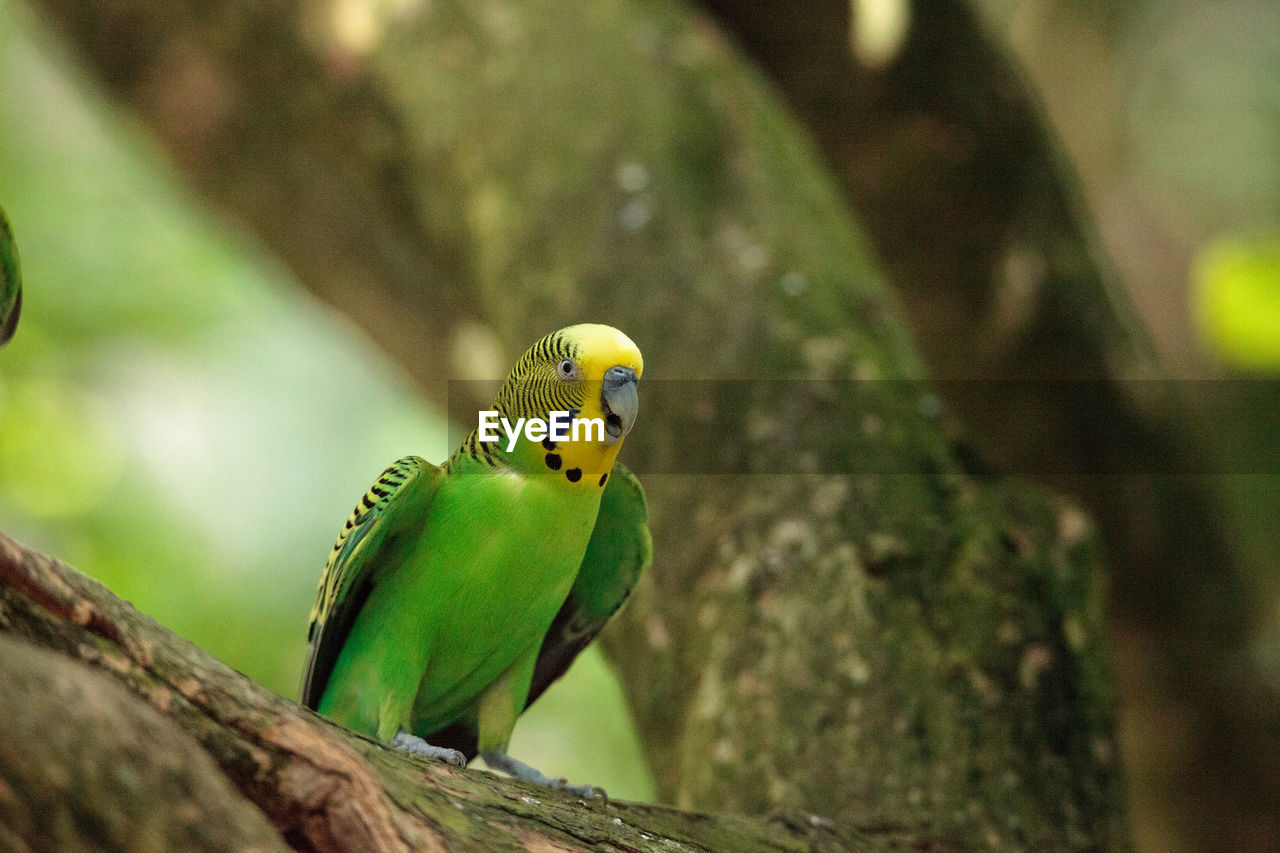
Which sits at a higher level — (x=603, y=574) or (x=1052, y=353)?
(x=1052, y=353)

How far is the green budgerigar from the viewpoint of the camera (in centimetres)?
288

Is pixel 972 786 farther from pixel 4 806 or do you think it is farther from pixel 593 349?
pixel 4 806

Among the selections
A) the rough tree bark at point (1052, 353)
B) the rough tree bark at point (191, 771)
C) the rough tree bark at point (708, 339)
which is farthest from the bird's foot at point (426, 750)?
the rough tree bark at point (1052, 353)

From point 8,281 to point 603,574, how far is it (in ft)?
6.49

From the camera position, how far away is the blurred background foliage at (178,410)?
7.71 meters

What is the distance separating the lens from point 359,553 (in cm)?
309

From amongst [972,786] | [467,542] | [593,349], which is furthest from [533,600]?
[972,786]

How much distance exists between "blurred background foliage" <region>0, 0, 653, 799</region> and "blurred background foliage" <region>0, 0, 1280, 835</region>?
27 millimetres

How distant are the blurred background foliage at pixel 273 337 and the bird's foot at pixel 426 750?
4.32 m

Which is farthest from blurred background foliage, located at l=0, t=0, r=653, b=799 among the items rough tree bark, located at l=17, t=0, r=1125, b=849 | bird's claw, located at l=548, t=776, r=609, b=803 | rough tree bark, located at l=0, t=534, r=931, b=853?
rough tree bark, located at l=0, t=534, r=931, b=853

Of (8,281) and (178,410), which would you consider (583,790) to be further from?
(178,410)

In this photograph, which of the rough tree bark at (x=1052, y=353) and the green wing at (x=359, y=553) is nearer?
the green wing at (x=359, y=553)

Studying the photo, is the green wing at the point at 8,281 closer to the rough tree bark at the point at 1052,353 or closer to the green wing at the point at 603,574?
the green wing at the point at 603,574

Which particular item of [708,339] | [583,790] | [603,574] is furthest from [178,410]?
[583,790]
